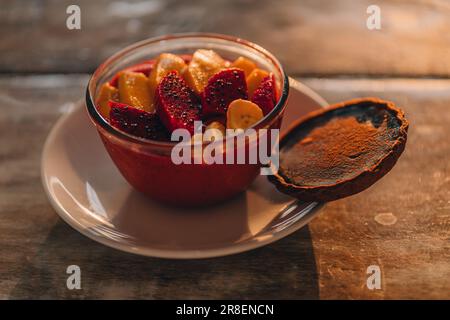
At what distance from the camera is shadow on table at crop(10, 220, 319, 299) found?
1125mm

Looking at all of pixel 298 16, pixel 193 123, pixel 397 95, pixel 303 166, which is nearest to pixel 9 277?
pixel 193 123

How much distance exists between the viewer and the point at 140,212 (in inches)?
49.3

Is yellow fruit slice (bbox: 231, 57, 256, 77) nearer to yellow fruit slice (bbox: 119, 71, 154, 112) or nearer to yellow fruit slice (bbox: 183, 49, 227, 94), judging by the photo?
yellow fruit slice (bbox: 183, 49, 227, 94)

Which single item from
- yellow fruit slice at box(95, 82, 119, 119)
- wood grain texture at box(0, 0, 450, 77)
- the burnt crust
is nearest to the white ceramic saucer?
the burnt crust

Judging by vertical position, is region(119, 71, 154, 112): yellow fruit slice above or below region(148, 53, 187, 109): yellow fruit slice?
below

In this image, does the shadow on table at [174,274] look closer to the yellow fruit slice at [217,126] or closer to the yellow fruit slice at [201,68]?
the yellow fruit slice at [217,126]

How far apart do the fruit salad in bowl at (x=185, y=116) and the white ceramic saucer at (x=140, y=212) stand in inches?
1.6

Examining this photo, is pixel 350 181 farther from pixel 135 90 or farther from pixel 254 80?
pixel 135 90

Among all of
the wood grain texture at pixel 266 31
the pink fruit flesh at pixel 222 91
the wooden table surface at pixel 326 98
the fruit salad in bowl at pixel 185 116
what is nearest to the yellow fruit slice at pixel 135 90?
the fruit salad in bowl at pixel 185 116

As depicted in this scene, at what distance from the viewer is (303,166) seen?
126 centimetres

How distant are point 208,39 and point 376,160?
50 centimetres

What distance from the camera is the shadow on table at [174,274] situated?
1.12 meters

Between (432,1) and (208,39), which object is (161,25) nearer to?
(208,39)
